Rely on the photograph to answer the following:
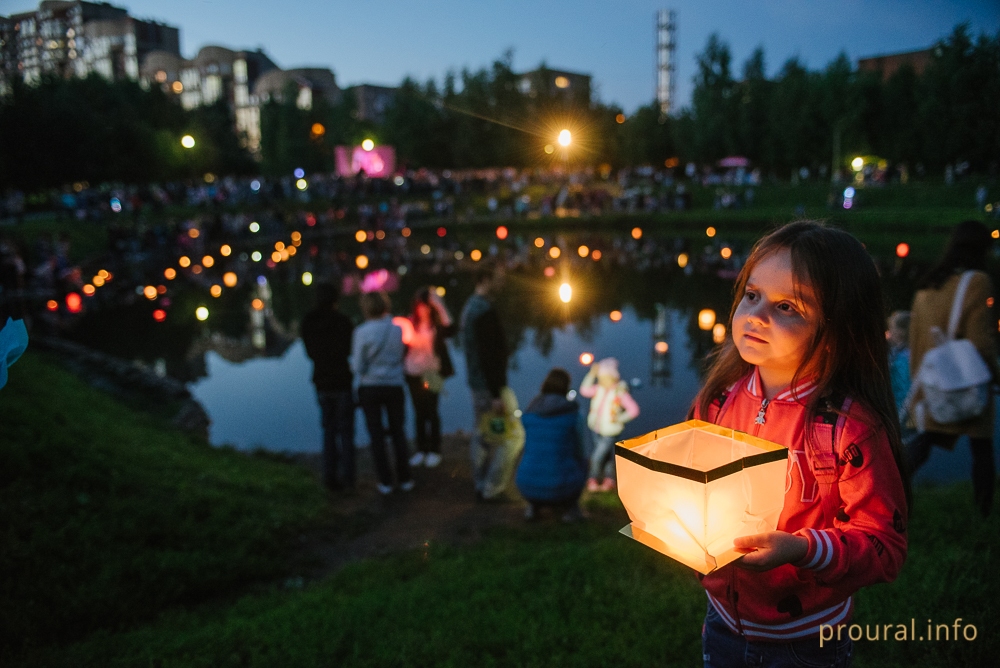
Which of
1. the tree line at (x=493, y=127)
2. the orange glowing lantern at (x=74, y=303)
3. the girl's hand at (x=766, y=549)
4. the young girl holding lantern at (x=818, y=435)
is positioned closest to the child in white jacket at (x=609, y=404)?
the young girl holding lantern at (x=818, y=435)

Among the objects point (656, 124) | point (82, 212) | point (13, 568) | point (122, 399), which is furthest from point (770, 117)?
point (13, 568)

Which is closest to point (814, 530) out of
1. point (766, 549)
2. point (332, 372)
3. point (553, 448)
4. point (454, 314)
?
point (766, 549)

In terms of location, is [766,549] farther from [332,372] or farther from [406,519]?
[332,372]

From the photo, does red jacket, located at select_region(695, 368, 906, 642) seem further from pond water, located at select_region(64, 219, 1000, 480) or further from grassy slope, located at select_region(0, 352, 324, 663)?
grassy slope, located at select_region(0, 352, 324, 663)

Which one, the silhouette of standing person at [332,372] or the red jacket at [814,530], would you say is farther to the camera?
the silhouette of standing person at [332,372]

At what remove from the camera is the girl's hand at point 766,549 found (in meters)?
1.39

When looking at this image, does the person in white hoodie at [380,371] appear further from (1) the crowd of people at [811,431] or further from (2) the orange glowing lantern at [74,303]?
(2) the orange glowing lantern at [74,303]

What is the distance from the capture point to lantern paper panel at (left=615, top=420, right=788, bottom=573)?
1.39m

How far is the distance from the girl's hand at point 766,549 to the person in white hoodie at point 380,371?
4966 millimetres

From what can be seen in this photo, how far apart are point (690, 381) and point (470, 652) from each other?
724cm

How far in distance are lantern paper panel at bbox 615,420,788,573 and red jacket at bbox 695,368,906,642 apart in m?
0.15

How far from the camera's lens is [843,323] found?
164 centimetres

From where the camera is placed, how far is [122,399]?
9438 mm

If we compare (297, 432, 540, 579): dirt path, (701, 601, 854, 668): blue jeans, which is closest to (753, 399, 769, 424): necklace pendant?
(701, 601, 854, 668): blue jeans
